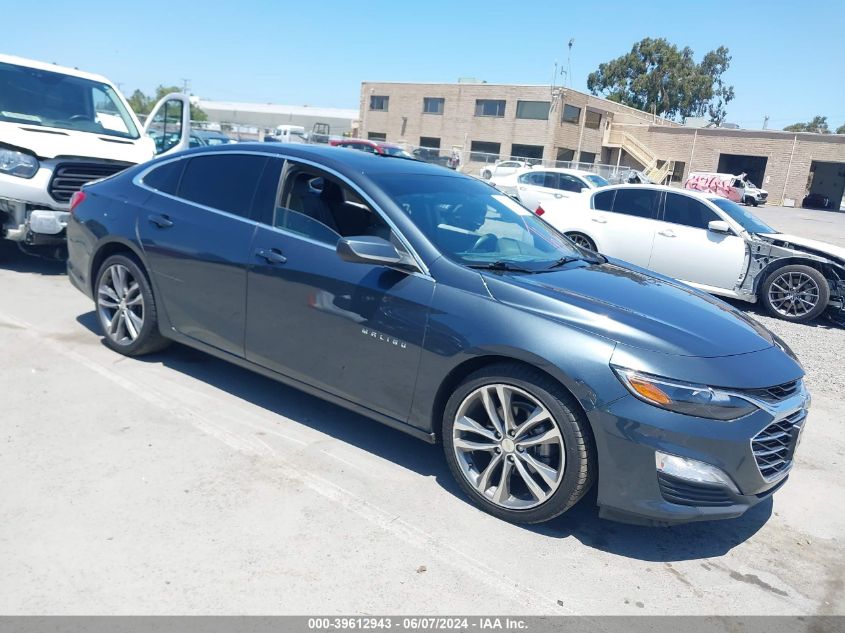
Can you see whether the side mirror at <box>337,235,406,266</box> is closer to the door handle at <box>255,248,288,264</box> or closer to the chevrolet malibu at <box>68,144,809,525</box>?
the chevrolet malibu at <box>68,144,809,525</box>

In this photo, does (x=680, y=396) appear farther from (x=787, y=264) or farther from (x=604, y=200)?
(x=604, y=200)

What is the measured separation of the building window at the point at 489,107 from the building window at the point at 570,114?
472 centimetres

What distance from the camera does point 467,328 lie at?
350 cm

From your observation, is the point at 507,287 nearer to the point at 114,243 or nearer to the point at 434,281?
the point at 434,281

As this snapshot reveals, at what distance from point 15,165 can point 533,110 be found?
154 ft

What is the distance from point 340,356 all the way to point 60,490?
5.06 feet

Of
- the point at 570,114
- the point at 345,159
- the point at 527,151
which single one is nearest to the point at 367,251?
the point at 345,159

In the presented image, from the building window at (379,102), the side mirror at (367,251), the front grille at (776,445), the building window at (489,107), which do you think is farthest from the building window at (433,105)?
the front grille at (776,445)

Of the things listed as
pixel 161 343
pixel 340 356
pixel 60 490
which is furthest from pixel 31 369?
pixel 340 356

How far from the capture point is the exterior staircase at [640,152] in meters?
54.0

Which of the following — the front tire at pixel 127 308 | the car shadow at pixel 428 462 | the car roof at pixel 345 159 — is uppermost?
the car roof at pixel 345 159

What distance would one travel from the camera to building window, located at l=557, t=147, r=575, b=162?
2025 inches

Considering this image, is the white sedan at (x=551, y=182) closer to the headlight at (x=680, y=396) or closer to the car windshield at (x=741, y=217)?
the car windshield at (x=741, y=217)

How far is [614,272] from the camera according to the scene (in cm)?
438
